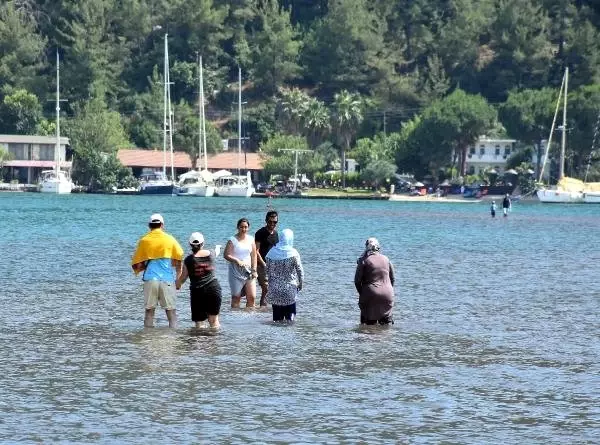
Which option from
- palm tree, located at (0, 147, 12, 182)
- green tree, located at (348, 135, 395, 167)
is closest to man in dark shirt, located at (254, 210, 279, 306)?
green tree, located at (348, 135, 395, 167)

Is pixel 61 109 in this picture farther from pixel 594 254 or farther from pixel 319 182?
pixel 594 254

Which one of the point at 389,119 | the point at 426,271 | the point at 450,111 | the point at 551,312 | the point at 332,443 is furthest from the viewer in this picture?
the point at 389,119

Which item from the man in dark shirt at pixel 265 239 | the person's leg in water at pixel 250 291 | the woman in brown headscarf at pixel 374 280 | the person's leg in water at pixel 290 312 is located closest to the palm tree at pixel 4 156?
the person's leg in water at pixel 250 291

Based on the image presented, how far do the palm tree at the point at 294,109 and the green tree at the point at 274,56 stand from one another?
465 inches

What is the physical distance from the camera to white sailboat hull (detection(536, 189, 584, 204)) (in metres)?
142

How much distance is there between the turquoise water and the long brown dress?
42 centimetres

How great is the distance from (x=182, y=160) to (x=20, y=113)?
774 inches

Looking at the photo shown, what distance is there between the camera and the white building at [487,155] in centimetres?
17612

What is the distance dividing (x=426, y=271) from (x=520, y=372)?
23.5 metres

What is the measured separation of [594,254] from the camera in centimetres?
5772

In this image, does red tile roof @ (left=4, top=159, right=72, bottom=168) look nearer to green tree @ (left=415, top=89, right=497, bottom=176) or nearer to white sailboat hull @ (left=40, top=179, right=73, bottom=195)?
white sailboat hull @ (left=40, top=179, right=73, bottom=195)

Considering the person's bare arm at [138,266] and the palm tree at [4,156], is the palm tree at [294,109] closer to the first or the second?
the palm tree at [4,156]

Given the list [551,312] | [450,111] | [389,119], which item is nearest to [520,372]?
[551,312]

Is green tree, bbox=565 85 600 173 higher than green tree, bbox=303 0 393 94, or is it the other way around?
green tree, bbox=303 0 393 94
